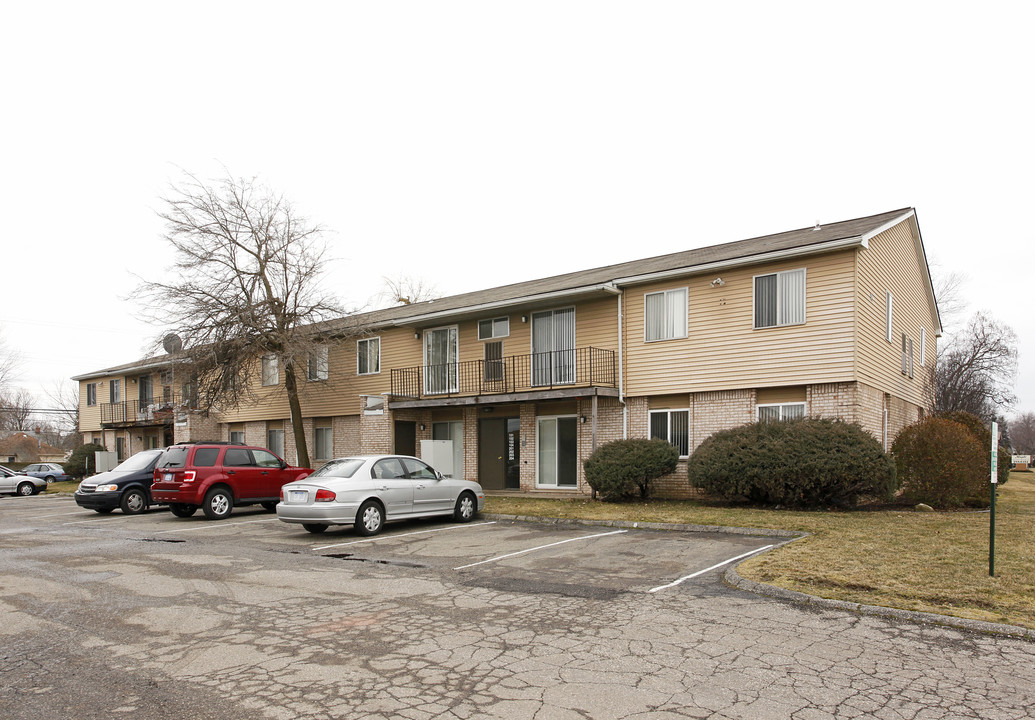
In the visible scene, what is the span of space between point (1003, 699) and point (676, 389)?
14184 millimetres

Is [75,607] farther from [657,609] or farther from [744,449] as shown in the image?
[744,449]

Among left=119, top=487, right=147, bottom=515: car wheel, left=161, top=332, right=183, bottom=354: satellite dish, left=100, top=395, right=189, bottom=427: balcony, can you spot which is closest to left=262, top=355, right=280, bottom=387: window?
left=161, top=332, right=183, bottom=354: satellite dish

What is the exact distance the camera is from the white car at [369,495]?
12656 millimetres

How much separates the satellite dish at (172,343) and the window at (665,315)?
15.2 metres

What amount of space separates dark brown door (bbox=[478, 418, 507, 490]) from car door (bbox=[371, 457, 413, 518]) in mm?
9030

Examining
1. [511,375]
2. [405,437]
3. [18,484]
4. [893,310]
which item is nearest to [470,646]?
[511,375]

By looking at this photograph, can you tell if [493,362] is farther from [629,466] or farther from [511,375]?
[629,466]

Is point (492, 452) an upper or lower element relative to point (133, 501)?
upper

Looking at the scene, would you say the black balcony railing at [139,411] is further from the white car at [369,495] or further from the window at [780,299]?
the window at [780,299]

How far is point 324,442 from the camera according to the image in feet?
95.7

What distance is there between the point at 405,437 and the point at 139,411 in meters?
20.1

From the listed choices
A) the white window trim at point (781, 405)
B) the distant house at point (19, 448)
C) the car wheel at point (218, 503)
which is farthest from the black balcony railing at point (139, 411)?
the distant house at point (19, 448)

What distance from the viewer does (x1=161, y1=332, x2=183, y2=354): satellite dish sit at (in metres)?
24.5

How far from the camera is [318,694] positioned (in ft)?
16.6
